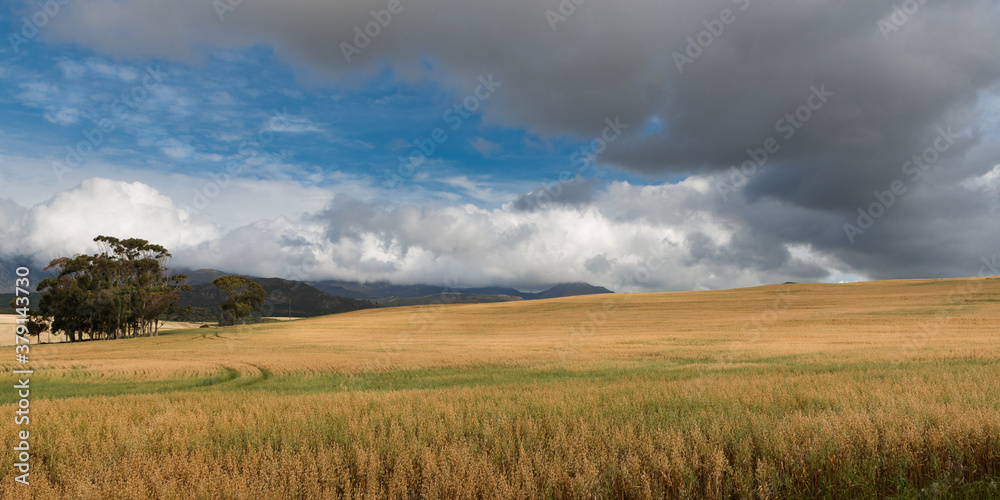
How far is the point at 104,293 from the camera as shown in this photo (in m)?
81.2

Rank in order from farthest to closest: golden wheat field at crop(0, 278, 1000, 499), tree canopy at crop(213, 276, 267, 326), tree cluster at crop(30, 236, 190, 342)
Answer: tree canopy at crop(213, 276, 267, 326), tree cluster at crop(30, 236, 190, 342), golden wheat field at crop(0, 278, 1000, 499)

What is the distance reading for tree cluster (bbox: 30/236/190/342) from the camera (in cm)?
8275

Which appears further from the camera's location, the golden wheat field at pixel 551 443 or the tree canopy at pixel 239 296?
the tree canopy at pixel 239 296

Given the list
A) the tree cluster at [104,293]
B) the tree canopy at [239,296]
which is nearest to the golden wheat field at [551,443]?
the tree cluster at [104,293]

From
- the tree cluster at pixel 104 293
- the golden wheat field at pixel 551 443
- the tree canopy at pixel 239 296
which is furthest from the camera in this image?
the tree canopy at pixel 239 296

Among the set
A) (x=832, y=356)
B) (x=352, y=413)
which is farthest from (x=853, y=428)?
(x=832, y=356)

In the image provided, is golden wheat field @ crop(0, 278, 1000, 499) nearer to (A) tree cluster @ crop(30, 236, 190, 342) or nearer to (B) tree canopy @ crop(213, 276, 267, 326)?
(A) tree cluster @ crop(30, 236, 190, 342)

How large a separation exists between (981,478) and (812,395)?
5161mm

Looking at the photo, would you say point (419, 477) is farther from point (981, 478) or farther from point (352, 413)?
point (981, 478)

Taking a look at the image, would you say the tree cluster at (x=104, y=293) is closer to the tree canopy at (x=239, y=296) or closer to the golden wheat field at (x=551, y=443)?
the tree canopy at (x=239, y=296)

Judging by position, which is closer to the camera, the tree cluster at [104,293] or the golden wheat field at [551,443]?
the golden wheat field at [551,443]

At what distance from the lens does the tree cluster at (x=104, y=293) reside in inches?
3258

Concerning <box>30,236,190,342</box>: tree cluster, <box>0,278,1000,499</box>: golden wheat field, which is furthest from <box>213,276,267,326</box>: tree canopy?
<box>0,278,1000,499</box>: golden wheat field

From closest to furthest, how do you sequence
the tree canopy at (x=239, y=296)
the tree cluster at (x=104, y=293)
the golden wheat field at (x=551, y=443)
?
the golden wheat field at (x=551, y=443), the tree cluster at (x=104, y=293), the tree canopy at (x=239, y=296)
